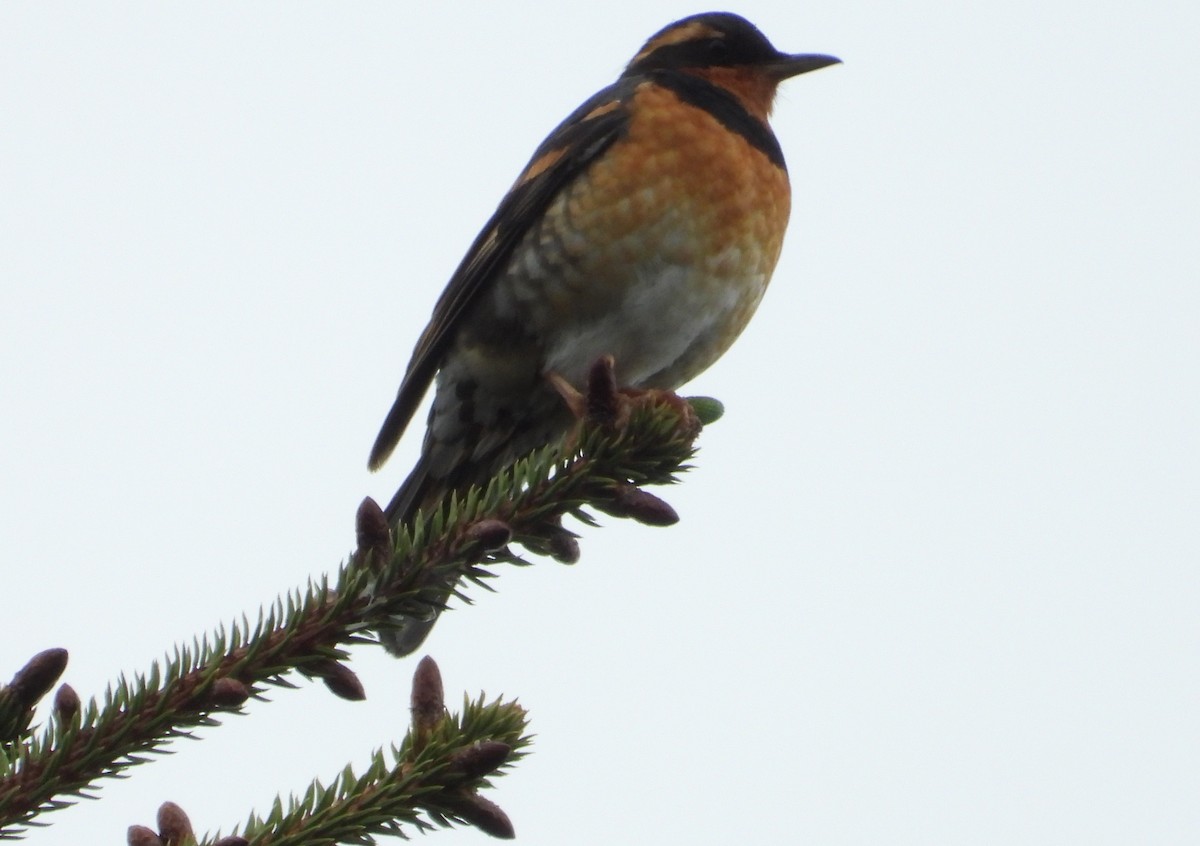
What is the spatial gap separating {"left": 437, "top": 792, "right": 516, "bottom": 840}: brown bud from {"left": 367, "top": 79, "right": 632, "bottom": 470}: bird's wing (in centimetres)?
285

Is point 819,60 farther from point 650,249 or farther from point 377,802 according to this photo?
point 377,802

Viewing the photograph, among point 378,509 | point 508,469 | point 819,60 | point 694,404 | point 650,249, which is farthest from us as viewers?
point 819,60

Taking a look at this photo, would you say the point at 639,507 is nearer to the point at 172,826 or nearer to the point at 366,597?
the point at 366,597

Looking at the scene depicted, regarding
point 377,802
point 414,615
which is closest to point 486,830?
point 377,802

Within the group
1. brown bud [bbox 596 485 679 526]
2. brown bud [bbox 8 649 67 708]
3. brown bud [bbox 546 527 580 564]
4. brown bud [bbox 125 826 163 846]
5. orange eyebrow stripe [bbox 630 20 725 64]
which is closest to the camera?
brown bud [bbox 125 826 163 846]

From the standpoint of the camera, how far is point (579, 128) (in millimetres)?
4441

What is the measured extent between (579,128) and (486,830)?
3142mm

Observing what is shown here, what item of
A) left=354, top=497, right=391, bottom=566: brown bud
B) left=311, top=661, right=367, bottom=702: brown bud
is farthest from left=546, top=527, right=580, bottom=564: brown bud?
left=311, top=661, right=367, bottom=702: brown bud

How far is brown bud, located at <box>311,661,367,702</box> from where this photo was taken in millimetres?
1910

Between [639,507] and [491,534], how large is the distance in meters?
0.33

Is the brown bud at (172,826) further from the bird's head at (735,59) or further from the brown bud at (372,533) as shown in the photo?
the bird's head at (735,59)

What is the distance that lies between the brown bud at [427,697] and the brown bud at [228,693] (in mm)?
229

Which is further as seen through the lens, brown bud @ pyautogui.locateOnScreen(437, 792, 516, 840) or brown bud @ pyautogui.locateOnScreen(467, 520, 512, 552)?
brown bud @ pyautogui.locateOnScreen(467, 520, 512, 552)

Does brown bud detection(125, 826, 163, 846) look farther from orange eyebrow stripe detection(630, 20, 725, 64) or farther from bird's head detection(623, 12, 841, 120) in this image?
orange eyebrow stripe detection(630, 20, 725, 64)
